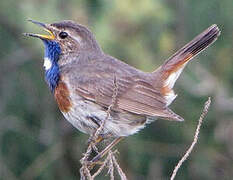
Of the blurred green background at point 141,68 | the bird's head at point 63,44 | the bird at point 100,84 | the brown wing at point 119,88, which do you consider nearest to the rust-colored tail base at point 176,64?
the bird at point 100,84

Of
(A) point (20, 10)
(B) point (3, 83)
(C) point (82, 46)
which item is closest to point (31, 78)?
(B) point (3, 83)

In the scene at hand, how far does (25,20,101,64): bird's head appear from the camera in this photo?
7.56 m

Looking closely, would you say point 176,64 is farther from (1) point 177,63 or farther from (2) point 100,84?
(2) point 100,84

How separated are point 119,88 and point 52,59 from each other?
2.36 feet

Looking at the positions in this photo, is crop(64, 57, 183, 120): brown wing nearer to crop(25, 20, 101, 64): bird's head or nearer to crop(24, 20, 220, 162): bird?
crop(24, 20, 220, 162): bird

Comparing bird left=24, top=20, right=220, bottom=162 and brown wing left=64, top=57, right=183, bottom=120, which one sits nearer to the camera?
bird left=24, top=20, right=220, bottom=162

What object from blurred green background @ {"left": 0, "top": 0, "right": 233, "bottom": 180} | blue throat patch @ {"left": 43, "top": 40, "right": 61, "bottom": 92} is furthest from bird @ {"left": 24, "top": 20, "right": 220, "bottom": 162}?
blurred green background @ {"left": 0, "top": 0, "right": 233, "bottom": 180}

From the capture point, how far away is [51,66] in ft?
24.7

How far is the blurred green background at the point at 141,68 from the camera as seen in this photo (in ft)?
32.0

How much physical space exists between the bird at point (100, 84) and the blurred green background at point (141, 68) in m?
1.93

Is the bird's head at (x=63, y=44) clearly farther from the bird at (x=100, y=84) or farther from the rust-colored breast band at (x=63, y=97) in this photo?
the rust-colored breast band at (x=63, y=97)

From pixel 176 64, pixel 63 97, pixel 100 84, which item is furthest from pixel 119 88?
pixel 176 64

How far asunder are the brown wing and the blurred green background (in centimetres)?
203

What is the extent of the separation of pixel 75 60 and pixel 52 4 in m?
2.47
